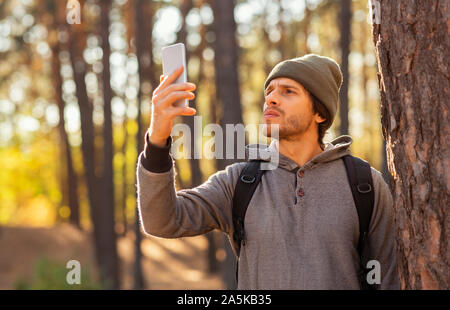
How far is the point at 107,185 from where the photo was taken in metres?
16.6

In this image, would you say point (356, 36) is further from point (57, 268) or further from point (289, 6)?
point (57, 268)

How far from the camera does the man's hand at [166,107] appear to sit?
2.86m

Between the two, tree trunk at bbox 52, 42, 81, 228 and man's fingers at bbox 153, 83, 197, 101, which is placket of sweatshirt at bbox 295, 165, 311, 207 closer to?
man's fingers at bbox 153, 83, 197, 101

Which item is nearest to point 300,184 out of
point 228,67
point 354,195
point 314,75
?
point 354,195

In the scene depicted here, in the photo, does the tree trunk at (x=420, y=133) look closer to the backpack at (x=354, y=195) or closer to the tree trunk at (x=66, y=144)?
the backpack at (x=354, y=195)

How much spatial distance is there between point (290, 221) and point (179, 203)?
57 cm

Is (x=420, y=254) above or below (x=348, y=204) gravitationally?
below

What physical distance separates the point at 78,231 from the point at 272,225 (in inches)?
972

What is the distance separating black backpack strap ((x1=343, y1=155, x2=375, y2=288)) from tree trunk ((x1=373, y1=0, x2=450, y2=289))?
22 cm

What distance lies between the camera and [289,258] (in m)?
3.07

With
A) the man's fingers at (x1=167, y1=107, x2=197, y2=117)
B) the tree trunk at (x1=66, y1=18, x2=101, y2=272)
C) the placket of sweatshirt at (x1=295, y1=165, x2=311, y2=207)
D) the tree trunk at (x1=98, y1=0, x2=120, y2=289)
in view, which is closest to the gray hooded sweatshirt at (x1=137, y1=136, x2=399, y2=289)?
the placket of sweatshirt at (x1=295, y1=165, x2=311, y2=207)
